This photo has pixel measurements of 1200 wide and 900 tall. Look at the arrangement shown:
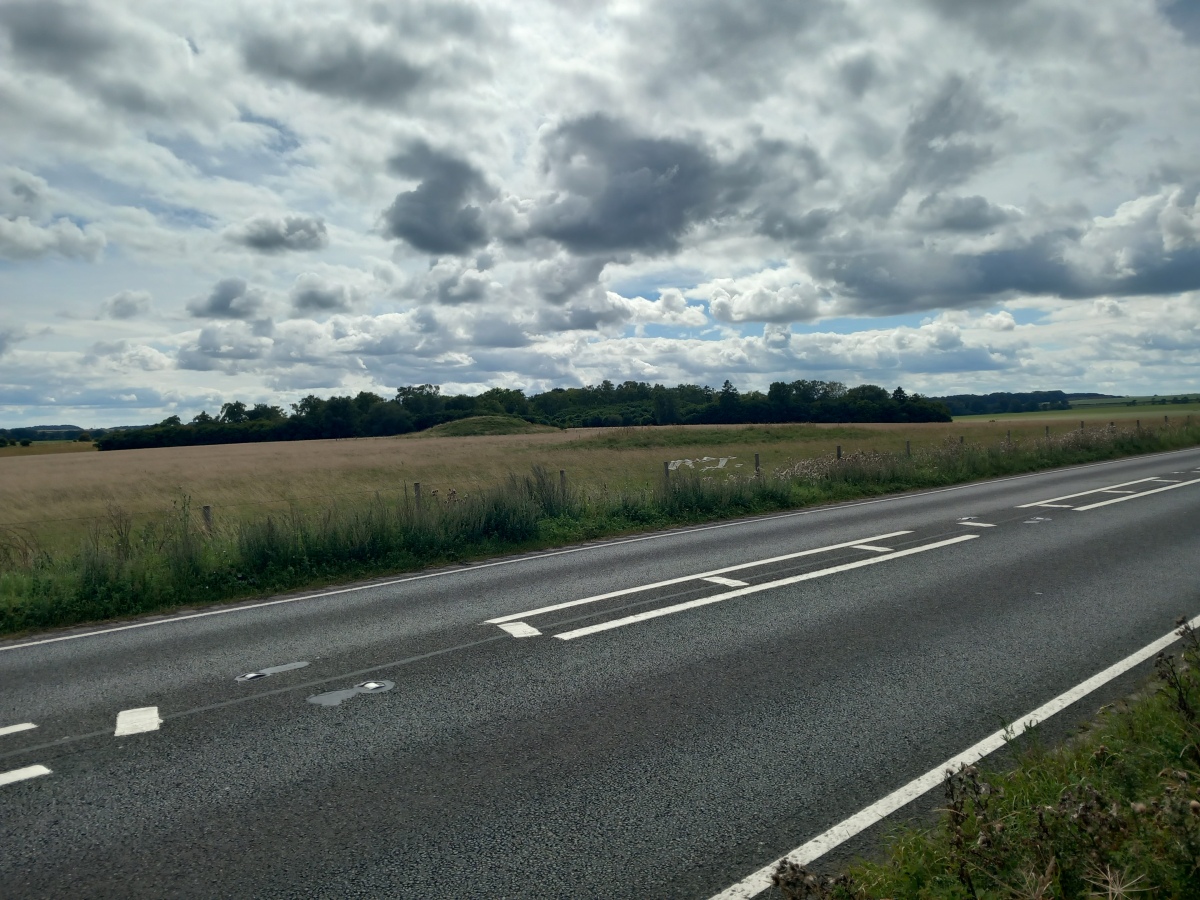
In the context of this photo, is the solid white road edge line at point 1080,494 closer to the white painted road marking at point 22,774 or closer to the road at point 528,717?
the road at point 528,717

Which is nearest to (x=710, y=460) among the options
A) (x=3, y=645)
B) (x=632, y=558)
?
(x=632, y=558)

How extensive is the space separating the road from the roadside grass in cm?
62

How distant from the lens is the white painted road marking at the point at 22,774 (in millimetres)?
4859

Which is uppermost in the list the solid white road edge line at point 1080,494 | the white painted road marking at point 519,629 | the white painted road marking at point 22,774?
the white painted road marking at point 22,774

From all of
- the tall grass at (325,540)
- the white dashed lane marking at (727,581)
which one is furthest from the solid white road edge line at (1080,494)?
the white dashed lane marking at (727,581)

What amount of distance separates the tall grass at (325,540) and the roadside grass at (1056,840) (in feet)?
31.4

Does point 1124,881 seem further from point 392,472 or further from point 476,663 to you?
point 392,472

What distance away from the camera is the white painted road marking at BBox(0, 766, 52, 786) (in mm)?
4859

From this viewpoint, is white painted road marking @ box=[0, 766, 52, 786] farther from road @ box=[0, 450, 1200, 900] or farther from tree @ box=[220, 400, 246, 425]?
tree @ box=[220, 400, 246, 425]

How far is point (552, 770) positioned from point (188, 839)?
1920 mm

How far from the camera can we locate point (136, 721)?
5785 mm

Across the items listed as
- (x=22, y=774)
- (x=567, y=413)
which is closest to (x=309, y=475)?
(x=22, y=774)

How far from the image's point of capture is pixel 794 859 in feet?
12.5

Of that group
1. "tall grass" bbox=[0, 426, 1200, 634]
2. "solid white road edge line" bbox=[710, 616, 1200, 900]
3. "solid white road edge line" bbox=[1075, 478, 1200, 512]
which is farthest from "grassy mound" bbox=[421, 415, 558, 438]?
"solid white road edge line" bbox=[710, 616, 1200, 900]
